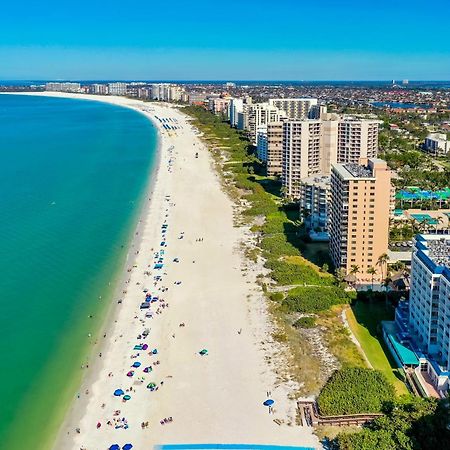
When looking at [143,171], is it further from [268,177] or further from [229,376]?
[229,376]

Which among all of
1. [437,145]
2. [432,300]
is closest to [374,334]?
[432,300]

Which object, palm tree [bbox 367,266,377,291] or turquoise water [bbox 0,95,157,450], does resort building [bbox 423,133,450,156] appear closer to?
turquoise water [bbox 0,95,157,450]

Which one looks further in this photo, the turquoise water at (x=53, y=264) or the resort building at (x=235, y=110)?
the resort building at (x=235, y=110)

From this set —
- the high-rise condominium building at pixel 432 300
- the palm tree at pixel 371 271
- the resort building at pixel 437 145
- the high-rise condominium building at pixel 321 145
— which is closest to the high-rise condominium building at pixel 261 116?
the resort building at pixel 437 145

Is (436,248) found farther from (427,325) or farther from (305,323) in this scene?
(305,323)

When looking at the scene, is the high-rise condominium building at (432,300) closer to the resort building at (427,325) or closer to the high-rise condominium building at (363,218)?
the resort building at (427,325)

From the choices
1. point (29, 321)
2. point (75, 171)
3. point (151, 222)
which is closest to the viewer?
point (29, 321)

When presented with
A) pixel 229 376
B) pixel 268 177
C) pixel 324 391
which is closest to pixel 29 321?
pixel 229 376

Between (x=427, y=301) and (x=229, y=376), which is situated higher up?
(x=427, y=301)
